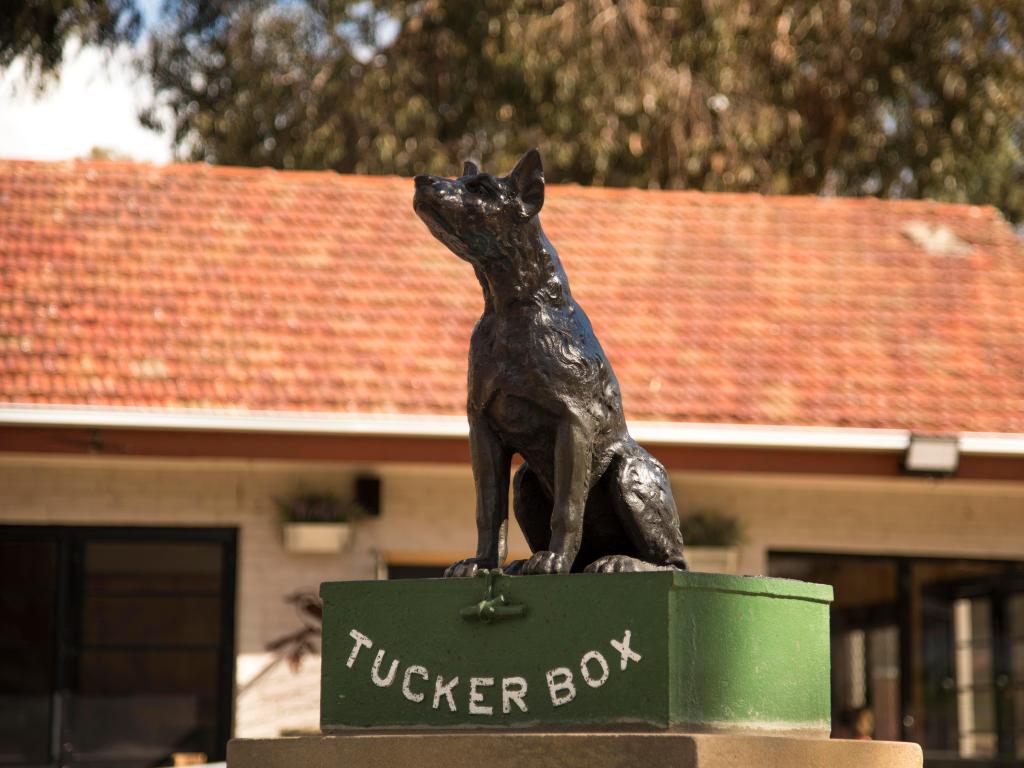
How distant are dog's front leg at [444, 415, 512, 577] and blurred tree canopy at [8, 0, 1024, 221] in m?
13.9

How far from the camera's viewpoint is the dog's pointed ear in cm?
Result: 434

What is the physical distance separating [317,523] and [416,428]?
0.87m

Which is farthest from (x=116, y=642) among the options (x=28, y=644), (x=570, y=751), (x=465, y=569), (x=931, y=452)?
(x=570, y=751)

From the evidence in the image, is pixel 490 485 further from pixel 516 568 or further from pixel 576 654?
pixel 576 654

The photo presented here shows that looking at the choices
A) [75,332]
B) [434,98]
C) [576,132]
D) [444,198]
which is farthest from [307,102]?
[444,198]

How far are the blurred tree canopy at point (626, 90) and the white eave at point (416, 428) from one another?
Answer: 888cm

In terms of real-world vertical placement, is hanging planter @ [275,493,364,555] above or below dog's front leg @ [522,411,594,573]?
above

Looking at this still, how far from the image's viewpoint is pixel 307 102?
1939cm

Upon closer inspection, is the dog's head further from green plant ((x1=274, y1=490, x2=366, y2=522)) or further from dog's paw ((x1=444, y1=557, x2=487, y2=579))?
Answer: green plant ((x1=274, y1=490, x2=366, y2=522))

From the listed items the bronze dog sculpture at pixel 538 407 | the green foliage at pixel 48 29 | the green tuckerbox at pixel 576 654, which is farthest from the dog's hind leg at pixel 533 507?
the green foliage at pixel 48 29

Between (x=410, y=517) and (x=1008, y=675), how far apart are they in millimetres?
3964

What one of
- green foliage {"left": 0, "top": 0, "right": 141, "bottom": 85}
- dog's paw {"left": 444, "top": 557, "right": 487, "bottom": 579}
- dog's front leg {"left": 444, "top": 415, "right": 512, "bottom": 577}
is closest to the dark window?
dog's front leg {"left": 444, "top": 415, "right": 512, "bottom": 577}

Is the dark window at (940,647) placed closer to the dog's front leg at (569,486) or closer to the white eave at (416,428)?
the white eave at (416,428)

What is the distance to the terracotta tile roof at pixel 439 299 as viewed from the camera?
33.0ft
